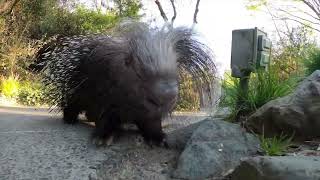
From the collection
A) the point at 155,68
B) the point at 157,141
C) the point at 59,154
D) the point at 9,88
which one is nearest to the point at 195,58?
the point at 155,68

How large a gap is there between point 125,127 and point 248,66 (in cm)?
138

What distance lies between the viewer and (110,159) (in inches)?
148

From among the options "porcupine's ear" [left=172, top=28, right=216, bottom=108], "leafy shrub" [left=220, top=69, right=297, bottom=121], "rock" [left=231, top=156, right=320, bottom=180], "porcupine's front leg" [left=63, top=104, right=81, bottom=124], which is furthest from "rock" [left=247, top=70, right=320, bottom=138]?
"porcupine's front leg" [left=63, top=104, right=81, bottom=124]

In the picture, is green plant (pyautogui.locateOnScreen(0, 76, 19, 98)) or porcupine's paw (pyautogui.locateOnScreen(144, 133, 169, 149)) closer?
porcupine's paw (pyautogui.locateOnScreen(144, 133, 169, 149))

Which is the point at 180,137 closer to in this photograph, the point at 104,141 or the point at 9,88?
the point at 104,141

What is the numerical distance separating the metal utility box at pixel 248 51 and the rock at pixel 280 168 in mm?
1827

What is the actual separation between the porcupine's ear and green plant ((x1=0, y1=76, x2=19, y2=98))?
367 inches

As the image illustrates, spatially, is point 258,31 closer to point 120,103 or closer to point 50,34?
point 120,103

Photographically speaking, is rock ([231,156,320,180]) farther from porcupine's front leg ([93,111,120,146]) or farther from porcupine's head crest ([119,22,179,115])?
porcupine's front leg ([93,111,120,146])

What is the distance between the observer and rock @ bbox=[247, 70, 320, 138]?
12.8 feet

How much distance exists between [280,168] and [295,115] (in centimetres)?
120

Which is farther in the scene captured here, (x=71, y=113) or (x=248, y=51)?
(x=71, y=113)

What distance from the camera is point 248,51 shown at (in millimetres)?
4711

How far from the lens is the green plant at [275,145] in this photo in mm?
3588
